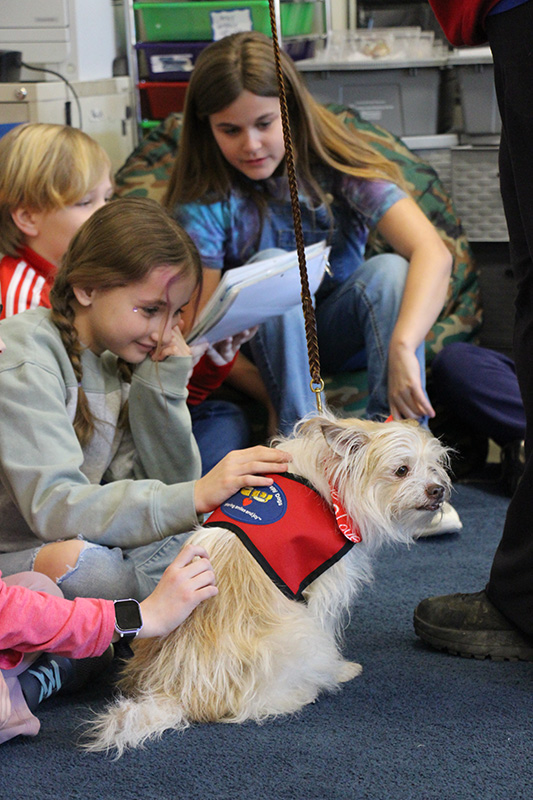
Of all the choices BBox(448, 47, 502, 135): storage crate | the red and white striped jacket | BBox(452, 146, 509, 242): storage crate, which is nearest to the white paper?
the red and white striped jacket

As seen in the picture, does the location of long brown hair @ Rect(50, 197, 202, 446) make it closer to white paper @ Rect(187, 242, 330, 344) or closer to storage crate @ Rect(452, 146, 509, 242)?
white paper @ Rect(187, 242, 330, 344)

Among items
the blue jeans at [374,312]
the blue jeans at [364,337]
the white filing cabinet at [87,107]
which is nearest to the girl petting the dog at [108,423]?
the blue jeans at [364,337]

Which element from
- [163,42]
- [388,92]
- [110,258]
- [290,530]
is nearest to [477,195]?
[388,92]

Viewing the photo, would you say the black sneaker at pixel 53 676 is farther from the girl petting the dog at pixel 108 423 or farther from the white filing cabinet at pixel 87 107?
the white filing cabinet at pixel 87 107

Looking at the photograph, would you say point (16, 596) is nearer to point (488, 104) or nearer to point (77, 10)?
point (77, 10)

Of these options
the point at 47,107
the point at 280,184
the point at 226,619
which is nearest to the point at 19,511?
the point at 226,619

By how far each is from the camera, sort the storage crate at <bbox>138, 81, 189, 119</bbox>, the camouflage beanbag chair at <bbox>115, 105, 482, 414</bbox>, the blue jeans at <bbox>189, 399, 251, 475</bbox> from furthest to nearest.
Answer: the storage crate at <bbox>138, 81, 189, 119</bbox>
the camouflage beanbag chair at <bbox>115, 105, 482, 414</bbox>
the blue jeans at <bbox>189, 399, 251, 475</bbox>

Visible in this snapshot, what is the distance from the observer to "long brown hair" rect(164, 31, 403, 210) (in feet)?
5.77

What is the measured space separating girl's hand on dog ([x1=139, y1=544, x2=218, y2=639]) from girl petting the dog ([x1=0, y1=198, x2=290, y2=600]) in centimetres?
13

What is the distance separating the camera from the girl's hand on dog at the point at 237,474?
1114 mm

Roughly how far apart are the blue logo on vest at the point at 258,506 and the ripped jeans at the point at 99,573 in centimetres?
22

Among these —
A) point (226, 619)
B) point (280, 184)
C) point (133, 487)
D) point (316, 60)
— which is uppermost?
point (316, 60)

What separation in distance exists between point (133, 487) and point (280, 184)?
3.33ft

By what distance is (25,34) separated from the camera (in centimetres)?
223
